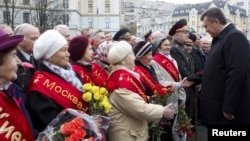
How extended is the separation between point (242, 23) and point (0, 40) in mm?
108741

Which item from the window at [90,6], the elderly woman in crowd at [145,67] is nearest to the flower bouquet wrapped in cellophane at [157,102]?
the elderly woman in crowd at [145,67]

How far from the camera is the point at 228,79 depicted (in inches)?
161

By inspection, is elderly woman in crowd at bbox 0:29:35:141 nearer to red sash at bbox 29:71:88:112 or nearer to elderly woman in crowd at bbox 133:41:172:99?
red sash at bbox 29:71:88:112

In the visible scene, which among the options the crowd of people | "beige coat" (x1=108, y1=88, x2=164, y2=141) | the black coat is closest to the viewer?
the crowd of people

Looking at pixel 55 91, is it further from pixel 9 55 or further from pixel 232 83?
pixel 232 83

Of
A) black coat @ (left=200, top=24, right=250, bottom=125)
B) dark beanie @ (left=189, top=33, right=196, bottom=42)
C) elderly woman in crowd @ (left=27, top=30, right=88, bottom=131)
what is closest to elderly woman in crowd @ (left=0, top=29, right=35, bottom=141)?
elderly woman in crowd @ (left=27, top=30, right=88, bottom=131)

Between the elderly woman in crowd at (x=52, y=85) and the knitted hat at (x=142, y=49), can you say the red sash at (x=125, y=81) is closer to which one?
the elderly woman in crowd at (x=52, y=85)

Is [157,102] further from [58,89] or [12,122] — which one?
[12,122]

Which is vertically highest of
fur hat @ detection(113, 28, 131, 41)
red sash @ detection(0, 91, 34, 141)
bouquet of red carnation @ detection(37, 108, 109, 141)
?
fur hat @ detection(113, 28, 131, 41)

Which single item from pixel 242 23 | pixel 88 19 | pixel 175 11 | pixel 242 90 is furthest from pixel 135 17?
pixel 242 90

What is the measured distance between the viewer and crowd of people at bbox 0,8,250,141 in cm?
264

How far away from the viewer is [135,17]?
127562 millimetres

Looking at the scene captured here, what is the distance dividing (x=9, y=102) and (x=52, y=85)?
69 centimetres

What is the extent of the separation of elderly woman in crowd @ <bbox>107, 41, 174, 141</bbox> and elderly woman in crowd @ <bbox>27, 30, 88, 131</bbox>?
0.46m
